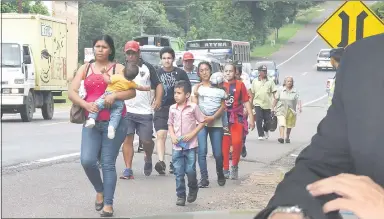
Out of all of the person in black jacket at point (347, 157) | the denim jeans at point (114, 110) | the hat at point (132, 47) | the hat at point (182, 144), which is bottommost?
the hat at point (182, 144)

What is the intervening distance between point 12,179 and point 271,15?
14.0 m

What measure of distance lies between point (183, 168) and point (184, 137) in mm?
335

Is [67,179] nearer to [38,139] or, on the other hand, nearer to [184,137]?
[184,137]

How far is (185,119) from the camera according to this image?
31.7 feet

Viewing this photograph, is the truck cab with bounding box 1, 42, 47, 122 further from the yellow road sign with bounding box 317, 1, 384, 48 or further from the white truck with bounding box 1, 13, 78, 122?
the yellow road sign with bounding box 317, 1, 384, 48

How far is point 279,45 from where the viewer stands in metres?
50.5

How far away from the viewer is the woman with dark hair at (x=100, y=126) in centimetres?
822

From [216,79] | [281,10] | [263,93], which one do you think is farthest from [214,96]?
[281,10]

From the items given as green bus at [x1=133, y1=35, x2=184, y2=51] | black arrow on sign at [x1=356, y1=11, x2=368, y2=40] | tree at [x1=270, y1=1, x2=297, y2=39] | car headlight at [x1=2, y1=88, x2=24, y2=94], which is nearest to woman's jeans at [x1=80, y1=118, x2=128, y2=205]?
black arrow on sign at [x1=356, y1=11, x2=368, y2=40]

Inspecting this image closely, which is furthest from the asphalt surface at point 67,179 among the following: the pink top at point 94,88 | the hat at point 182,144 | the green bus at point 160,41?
the green bus at point 160,41

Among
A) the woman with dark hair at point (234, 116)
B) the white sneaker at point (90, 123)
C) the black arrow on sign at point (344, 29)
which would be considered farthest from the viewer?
the black arrow on sign at point (344, 29)

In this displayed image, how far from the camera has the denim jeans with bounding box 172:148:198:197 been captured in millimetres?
9266

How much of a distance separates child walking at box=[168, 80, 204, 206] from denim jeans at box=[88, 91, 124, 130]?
1.07 m

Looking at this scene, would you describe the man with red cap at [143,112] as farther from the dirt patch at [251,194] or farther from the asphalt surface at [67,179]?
the dirt patch at [251,194]
